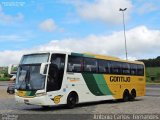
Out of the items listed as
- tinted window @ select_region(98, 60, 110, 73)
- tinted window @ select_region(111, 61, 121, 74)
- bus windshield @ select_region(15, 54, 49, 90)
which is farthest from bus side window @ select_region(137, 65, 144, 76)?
bus windshield @ select_region(15, 54, 49, 90)

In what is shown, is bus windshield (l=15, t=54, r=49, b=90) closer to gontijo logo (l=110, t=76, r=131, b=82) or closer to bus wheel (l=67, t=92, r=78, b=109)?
bus wheel (l=67, t=92, r=78, b=109)

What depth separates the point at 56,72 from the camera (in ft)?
66.3

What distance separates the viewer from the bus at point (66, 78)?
1950 cm

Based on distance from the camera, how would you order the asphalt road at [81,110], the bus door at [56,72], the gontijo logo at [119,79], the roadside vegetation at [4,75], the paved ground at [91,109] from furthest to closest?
the roadside vegetation at [4,75] < the gontijo logo at [119,79] < the bus door at [56,72] < the paved ground at [91,109] < the asphalt road at [81,110]

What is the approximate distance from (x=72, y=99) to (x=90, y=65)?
272 cm

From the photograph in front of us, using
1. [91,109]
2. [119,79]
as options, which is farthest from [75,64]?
[119,79]

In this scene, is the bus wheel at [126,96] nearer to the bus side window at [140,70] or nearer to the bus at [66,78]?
the bus at [66,78]

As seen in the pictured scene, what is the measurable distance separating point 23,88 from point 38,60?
1585 millimetres

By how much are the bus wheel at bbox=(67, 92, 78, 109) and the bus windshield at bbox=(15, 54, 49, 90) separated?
2102mm

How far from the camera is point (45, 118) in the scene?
15.8m

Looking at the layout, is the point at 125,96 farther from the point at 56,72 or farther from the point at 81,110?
the point at 56,72

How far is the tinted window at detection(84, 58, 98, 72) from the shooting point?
2259 cm

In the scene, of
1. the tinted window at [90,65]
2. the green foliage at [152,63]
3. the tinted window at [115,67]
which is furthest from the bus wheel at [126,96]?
the green foliage at [152,63]

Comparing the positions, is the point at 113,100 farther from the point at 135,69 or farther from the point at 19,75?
the point at 19,75
